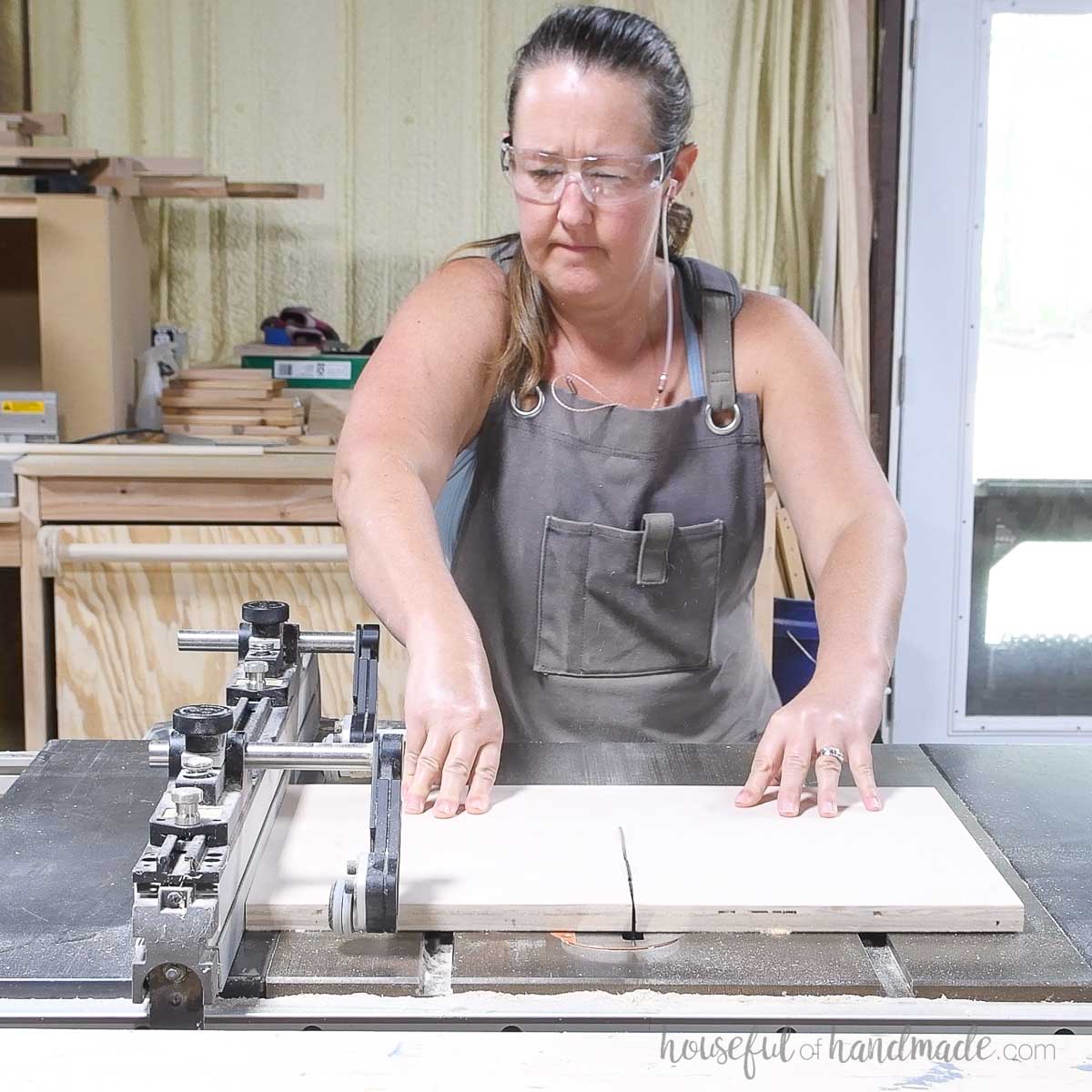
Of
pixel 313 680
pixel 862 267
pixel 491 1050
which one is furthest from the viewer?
pixel 862 267

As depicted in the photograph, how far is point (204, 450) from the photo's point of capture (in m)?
2.79

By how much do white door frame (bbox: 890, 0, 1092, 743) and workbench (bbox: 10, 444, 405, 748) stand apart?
1496mm

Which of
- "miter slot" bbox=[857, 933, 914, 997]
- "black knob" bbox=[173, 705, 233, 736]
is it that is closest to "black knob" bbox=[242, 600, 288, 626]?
"black knob" bbox=[173, 705, 233, 736]

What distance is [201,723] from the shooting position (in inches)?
42.2

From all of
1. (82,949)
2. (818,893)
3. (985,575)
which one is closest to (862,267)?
(985,575)

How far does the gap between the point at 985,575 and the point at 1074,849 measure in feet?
7.75

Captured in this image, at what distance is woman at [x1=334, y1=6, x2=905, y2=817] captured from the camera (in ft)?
5.12

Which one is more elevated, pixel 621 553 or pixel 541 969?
pixel 621 553

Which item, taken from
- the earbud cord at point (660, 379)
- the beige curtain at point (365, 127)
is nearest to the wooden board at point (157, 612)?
the beige curtain at point (365, 127)

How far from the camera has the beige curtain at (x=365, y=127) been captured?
333cm

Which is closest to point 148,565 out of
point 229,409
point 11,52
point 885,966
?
point 229,409

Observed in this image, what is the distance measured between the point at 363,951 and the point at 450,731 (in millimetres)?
261

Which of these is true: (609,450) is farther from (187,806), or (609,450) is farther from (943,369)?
(943,369)

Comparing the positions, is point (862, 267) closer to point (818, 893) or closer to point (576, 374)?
point (576, 374)
